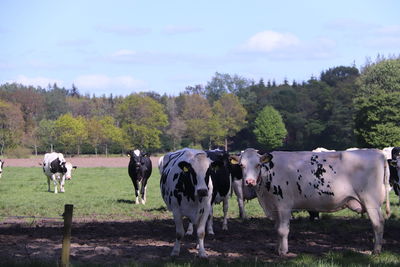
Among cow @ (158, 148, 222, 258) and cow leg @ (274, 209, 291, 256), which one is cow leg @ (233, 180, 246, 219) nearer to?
cow leg @ (274, 209, 291, 256)

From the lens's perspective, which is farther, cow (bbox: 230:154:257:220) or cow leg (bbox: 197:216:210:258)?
cow (bbox: 230:154:257:220)

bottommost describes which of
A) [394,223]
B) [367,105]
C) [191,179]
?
[394,223]

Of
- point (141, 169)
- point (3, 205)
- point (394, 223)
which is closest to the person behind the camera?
point (394, 223)

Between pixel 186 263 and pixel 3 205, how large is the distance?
13.3m

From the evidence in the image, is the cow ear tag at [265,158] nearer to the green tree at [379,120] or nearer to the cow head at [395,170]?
the cow head at [395,170]

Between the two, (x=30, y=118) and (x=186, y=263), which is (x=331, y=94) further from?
(x=186, y=263)

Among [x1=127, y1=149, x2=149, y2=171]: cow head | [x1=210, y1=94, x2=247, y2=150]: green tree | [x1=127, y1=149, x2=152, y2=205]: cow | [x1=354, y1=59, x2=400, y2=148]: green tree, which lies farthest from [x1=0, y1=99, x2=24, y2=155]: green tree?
[x1=127, y1=149, x2=152, y2=205]: cow

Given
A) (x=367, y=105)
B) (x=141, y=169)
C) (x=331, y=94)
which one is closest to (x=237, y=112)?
(x=331, y=94)

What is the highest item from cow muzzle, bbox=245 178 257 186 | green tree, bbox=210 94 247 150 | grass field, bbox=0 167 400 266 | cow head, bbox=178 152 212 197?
green tree, bbox=210 94 247 150

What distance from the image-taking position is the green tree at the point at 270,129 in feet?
371

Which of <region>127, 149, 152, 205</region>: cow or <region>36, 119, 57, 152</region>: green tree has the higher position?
<region>36, 119, 57, 152</region>: green tree

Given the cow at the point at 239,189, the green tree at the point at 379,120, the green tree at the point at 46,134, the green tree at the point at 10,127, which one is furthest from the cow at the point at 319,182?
the green tree at the point at 46,134

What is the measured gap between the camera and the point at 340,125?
104m

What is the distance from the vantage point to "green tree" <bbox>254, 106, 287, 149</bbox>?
371 ft
